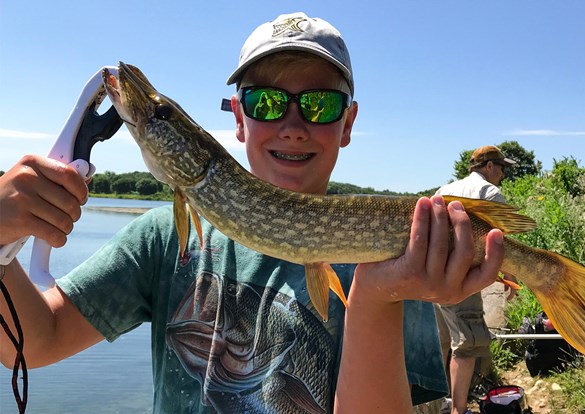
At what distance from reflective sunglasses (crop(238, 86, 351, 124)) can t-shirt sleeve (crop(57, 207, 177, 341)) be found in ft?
2.17

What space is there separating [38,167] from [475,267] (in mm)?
1557

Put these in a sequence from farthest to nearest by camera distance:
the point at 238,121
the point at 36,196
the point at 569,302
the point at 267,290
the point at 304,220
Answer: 1. the point at 238,121
2. the point at 267,290
3. the point at 569,302
4. the point at 304,220
5. the point at 36,196

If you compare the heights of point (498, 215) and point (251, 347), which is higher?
point (498, 215)

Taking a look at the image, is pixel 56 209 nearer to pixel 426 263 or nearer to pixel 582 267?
pixel 426 263

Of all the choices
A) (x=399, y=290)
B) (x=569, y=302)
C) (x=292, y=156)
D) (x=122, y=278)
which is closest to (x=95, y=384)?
(x=122, y=278)

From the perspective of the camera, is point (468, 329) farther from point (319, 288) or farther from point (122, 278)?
point (122, 278)

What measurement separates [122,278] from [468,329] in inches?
197

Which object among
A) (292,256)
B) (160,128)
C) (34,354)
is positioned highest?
(160,128)

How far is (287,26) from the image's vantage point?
2549mm

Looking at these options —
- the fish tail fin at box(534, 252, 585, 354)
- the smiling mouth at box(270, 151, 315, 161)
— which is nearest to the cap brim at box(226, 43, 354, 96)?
the smiling mouth at box(270, 151, 315, 161)

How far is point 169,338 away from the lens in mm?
2236

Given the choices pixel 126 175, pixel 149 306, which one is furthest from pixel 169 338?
pixel 126 175

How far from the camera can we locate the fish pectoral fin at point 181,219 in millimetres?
1921

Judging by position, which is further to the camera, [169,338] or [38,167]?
[169,338]
